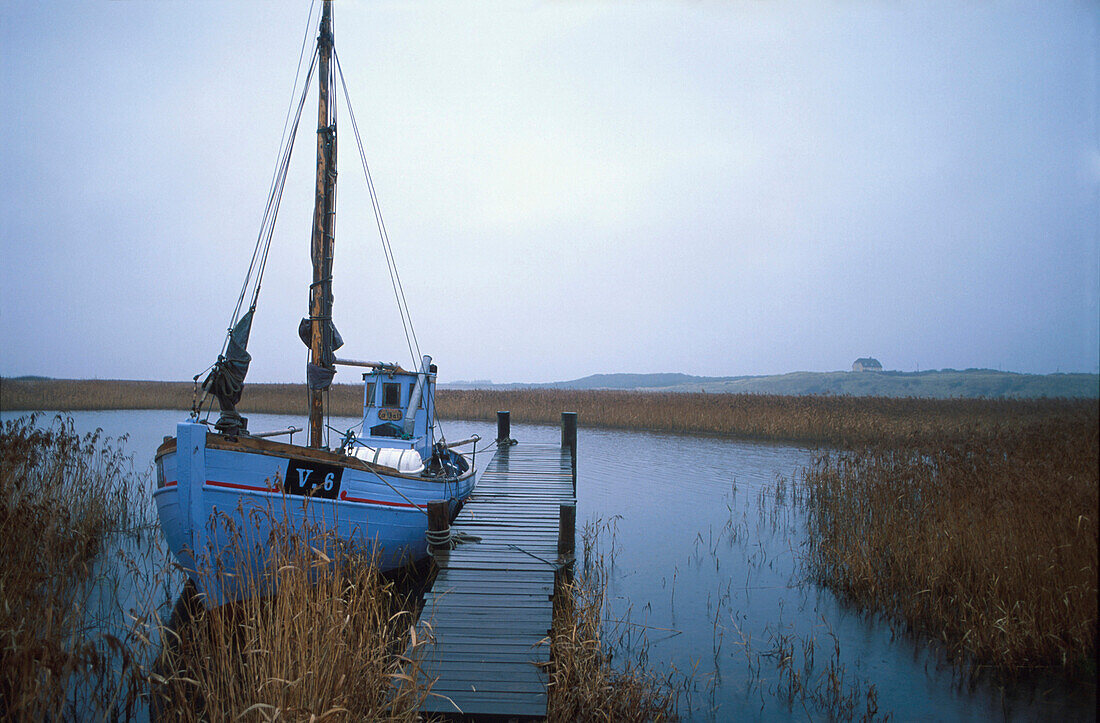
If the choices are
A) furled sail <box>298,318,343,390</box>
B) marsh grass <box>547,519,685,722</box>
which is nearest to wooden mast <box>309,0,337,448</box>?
furled sail <box>298,318,343,390</box>

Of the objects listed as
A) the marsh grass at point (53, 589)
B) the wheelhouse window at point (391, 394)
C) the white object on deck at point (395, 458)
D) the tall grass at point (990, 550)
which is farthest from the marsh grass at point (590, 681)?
the wheelhouse window at point (391, 394)

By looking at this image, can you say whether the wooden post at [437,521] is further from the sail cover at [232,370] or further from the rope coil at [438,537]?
the sail cover at [232,370]

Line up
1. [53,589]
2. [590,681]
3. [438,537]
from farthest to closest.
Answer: [438,537] → [590,681] → [53,589]

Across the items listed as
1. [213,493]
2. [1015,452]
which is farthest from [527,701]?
[1015,452]

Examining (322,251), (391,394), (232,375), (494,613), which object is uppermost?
(322,251)

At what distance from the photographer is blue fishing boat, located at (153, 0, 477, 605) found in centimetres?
641

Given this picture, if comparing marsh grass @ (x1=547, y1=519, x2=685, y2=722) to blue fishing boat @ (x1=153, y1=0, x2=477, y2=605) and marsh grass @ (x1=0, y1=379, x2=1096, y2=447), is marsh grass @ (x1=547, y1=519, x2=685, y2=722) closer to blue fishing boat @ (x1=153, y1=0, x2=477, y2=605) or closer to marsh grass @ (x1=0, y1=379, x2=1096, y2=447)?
blue fishing boat @ (x1=153, y1=0, x2=477, y2=605)

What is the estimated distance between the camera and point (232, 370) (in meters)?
7.14

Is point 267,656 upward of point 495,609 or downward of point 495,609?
upward

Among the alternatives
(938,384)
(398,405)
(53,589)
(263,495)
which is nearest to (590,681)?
(53,589)

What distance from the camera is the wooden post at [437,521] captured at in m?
6.83

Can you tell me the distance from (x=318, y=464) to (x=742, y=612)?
541cm

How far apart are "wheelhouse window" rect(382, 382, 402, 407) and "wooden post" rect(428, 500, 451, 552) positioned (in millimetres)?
3350

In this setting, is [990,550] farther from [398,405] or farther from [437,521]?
[398,405]
